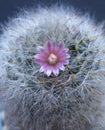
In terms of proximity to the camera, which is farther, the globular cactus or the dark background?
the dark background

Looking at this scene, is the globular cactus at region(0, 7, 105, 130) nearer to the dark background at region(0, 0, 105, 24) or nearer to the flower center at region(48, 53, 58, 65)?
the flower center at region(48, 53, 58, 65)

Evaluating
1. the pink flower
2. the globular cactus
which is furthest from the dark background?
the pink flower

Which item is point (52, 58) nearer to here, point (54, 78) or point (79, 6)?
point (54, 78)

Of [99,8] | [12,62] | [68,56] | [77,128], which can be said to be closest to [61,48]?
[68,56]

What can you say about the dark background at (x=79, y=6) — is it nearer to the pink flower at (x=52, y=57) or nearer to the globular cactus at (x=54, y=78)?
the globular cactus at (x=54, y=78)

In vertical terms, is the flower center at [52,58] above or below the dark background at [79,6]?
below

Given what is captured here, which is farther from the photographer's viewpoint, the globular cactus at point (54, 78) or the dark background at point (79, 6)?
the dark background at point (79, 6)

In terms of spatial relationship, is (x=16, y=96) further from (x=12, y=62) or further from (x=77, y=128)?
(x=77, y=128)

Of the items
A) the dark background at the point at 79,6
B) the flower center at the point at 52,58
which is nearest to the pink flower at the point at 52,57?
the flower center at the point at 52,58
